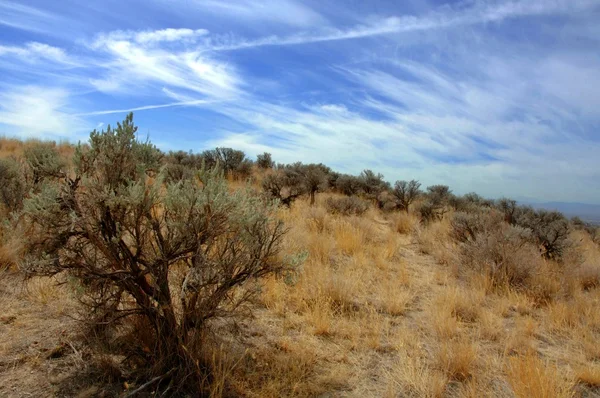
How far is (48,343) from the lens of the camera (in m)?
3.70

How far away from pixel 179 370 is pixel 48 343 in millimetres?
1467

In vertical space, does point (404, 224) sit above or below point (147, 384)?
above

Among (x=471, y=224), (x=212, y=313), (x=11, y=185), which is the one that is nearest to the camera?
(x=212, y=313)

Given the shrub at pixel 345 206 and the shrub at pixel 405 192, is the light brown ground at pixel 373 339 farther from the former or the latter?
the shrub at pixel 405 192

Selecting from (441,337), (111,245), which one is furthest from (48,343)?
(441,337)

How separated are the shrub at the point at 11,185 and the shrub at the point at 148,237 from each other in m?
4.92

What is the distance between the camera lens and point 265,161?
807 inches

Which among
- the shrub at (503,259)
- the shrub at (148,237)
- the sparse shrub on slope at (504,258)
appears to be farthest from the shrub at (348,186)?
the shrub at (148,237)

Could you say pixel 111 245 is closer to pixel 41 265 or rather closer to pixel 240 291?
pixel 41 265

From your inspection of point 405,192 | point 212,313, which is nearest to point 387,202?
point 405,192

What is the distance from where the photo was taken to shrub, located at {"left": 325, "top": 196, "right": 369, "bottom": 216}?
1185cm

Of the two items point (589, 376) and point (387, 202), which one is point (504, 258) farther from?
point (387, 202)

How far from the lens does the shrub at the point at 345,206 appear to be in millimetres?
11852

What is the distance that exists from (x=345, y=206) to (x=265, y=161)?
30.9 feet
